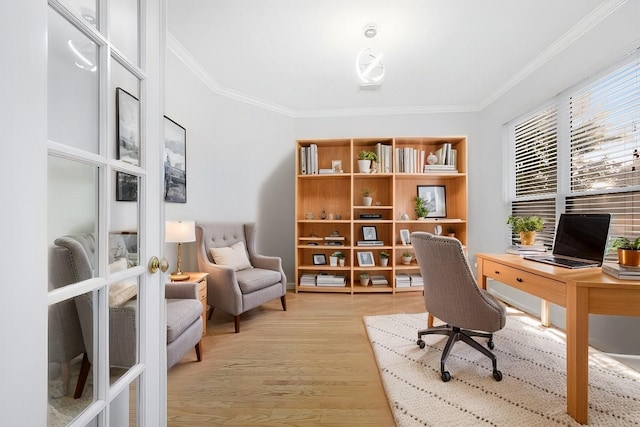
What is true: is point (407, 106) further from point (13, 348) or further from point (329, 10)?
point (13, 348)

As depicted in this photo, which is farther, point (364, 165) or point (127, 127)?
point (364, 165)

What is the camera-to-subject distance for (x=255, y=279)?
2686 millimetres

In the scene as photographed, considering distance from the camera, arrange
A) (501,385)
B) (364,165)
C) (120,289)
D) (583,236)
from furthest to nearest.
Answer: (364,165) < (583,236) < (501,385) < (120,289)

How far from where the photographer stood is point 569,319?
1.43 metres

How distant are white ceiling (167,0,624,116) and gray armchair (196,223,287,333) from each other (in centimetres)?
176

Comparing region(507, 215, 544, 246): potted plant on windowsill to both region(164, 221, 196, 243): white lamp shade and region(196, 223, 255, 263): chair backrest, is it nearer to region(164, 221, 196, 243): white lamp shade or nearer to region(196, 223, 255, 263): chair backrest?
region(196, 223, 255, 263): chair backrest

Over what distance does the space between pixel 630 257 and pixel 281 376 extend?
2.17 m

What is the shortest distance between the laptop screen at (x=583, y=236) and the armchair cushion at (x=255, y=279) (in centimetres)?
252

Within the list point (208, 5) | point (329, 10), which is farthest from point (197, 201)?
point (329, 10)

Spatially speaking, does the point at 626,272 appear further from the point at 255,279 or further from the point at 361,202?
the point at 361,202

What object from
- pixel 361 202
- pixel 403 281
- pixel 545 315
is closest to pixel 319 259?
pixel 361 202

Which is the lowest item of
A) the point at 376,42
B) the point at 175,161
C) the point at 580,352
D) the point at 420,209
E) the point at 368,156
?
the point at 580,352

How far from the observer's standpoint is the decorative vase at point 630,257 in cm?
145

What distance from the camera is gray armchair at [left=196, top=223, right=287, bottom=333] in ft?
8.21
